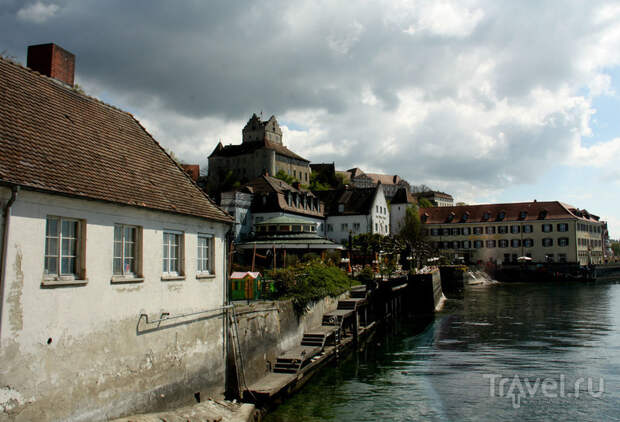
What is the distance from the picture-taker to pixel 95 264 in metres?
11.2

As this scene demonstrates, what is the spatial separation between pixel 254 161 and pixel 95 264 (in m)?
98.1

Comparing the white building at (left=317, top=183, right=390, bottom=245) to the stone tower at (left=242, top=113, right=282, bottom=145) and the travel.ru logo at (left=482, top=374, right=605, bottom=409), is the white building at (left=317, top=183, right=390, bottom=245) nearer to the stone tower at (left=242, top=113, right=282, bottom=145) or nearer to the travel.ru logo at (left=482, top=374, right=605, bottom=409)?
the stone tower at (left=242, top=113, right=282, bottom=145)

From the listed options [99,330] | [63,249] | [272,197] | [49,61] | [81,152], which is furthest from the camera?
[272,197]

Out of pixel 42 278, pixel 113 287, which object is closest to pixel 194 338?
pixel 113 287

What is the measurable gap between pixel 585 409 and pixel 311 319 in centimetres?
1181

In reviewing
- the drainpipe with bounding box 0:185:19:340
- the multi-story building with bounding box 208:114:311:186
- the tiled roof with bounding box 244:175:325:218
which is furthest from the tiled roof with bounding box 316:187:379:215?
the drainpipe with bounding box 0:185:19:340

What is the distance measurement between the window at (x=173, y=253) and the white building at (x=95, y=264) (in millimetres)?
36

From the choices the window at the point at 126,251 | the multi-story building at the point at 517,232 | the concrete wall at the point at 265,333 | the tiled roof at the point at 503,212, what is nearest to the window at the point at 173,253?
the window at the point at 126,251

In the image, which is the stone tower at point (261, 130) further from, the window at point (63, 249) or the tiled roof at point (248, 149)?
the window at point (63, 249)

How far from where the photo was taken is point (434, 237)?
101500 mm

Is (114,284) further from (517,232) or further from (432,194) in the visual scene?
(432,194)

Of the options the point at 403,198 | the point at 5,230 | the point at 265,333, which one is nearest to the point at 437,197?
Result: the point at 403,198

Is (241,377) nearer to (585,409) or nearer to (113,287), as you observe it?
(113,287)

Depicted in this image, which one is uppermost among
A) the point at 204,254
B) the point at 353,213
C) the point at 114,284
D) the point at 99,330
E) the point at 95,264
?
the point at 353,213
